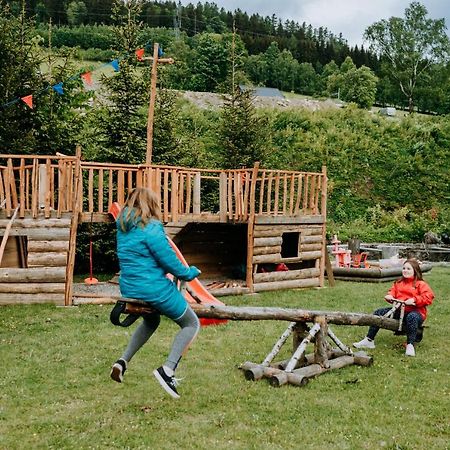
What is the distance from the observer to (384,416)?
6.15 m

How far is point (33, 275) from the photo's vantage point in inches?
496

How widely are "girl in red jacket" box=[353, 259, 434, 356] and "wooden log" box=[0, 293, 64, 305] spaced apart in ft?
22.1

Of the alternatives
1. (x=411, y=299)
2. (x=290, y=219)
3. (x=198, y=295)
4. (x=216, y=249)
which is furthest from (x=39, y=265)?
(x=411, y=299)

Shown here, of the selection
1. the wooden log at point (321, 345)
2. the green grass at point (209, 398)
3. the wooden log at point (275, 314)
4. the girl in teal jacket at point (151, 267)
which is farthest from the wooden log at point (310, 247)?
the girl in teal jacket at point (151, 267)

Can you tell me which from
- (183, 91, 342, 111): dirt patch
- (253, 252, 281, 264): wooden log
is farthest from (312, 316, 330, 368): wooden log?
(183, 91, 342, 111): dirt patch

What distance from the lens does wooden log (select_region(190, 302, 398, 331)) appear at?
722cm

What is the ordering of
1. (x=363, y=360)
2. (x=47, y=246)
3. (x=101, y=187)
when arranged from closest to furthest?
(x=363, y=360)
(x=47, y=246)
(x=101, y=187)

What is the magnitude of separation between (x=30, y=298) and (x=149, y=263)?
7.60 meters

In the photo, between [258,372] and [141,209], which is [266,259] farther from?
[141,209]

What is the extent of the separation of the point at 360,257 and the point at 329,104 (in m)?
29.7

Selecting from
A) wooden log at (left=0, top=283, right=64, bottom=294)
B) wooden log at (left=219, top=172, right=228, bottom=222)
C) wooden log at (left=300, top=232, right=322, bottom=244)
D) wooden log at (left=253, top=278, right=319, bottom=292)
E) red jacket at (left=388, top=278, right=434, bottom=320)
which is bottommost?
wooden log at (left=253, top=278, right=319, bottom=292)

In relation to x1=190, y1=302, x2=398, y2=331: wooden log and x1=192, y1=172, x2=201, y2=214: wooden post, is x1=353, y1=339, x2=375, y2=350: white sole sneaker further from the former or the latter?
x1=192, y1=172, x2=201, y2=214: wooden post

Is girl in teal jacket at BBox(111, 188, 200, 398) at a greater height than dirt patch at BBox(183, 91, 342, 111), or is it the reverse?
dirt patch at BBox(183, 91, 342, 111)

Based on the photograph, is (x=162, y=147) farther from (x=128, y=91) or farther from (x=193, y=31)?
(x=193, y=31)
